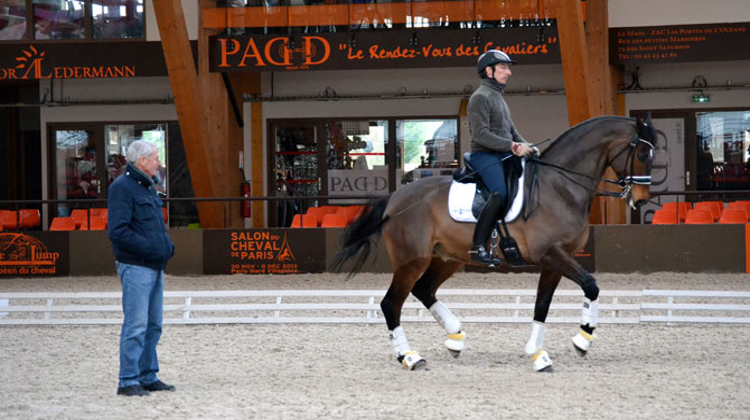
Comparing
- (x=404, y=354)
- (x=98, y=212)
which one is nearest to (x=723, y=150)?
(x=98, y=212)

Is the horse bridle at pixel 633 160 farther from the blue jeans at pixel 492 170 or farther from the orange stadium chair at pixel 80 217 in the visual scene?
the orange stadium chair at pixel 80 217

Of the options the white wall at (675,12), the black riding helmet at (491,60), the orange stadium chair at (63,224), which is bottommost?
the orange stadium chair at (63,224)

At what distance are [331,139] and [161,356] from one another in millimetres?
12418

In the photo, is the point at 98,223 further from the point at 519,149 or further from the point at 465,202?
the point at 519,149

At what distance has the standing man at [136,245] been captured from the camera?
6.04 m

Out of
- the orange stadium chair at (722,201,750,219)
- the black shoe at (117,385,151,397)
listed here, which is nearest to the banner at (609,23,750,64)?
the orange stadium chair at (722,201,750,219)

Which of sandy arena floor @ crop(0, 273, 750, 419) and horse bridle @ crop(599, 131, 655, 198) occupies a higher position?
horse bridle @ crop(599, 131, 655, 198)

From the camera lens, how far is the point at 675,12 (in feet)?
56.2

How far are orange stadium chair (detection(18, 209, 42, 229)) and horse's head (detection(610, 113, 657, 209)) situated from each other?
44.3 feet

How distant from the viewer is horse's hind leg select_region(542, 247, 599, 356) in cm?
682

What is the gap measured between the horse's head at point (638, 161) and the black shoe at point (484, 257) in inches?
42.4

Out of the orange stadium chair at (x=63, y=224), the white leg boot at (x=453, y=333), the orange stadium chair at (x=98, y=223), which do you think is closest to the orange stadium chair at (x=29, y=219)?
the orange stadium chair at (x=63, y=224)

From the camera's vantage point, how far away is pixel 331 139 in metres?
19.9

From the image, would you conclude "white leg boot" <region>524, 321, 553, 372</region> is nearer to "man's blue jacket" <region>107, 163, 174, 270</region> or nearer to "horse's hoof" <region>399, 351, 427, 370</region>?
"horse's hoof" <region>399, 351, 427, 370</region>
